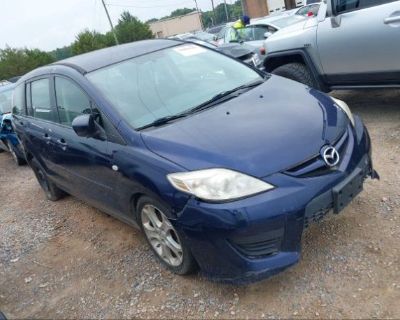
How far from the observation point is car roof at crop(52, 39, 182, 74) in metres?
3.91

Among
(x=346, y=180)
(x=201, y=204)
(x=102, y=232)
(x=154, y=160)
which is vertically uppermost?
(x=154, y=160)

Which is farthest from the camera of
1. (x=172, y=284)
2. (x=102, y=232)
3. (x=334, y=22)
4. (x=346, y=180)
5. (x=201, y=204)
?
(x=334, y=22)

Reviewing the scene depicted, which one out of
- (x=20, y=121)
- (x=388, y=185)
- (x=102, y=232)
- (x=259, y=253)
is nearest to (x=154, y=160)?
(x=259, y=253)

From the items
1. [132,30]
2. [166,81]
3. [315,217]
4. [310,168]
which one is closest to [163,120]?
[166,81]

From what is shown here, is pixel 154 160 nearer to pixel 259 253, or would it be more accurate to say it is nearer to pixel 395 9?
pixel 259 253

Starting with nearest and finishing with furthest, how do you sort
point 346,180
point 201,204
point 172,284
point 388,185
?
point 201,204
point 346,180
point 172,284
point 388,185

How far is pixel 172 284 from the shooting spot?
3.31m

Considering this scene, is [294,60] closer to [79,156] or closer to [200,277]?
[79,156]

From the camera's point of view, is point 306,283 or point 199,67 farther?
point 199,67

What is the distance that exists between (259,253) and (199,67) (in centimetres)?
198

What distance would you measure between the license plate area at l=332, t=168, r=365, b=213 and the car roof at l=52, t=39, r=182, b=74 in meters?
2.17

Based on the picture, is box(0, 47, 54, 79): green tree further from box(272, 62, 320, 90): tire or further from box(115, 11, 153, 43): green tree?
box(272, 62, 320, 90): tire

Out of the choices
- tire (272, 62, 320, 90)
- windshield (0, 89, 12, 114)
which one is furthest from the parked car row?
windshield (0, 89, 12, 114)

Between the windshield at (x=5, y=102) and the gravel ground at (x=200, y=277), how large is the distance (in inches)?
182
